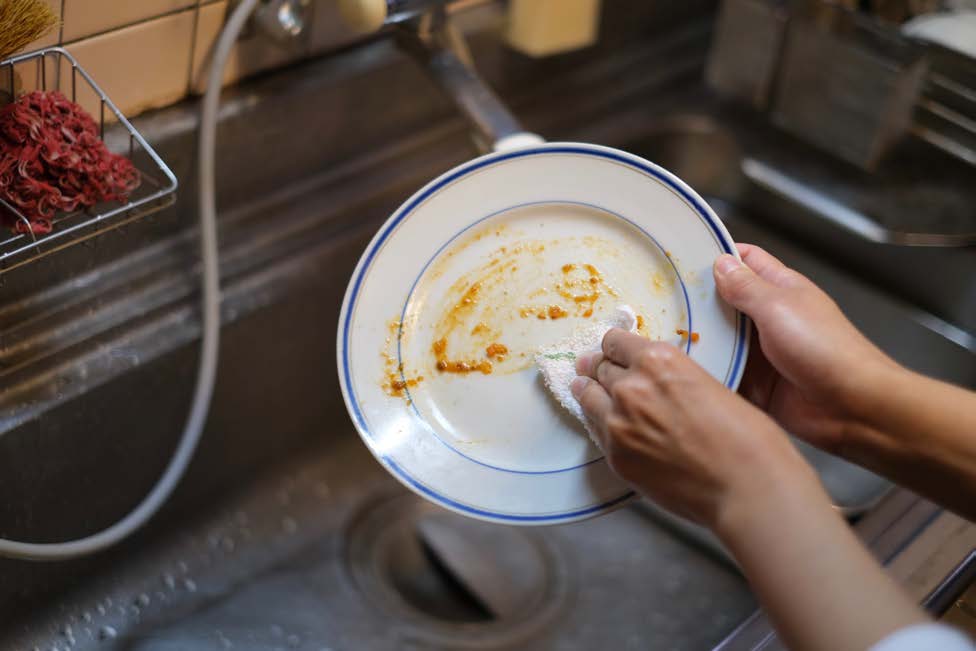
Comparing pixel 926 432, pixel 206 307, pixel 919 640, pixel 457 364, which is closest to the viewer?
pixel 919 640

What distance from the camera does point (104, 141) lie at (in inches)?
28.7

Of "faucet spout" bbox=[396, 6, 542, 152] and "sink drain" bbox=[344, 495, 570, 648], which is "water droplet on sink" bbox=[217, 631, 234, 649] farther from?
"faucet spout" bbox=[396, 6, 542, 152]

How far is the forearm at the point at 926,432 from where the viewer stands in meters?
0.55

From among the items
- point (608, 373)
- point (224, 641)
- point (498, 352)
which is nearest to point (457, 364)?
point (498, 352)

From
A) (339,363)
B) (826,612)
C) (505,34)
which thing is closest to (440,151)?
(505,34)

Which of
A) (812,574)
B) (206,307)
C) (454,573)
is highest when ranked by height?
(812,574)

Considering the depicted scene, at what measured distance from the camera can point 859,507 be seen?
0.80 metres

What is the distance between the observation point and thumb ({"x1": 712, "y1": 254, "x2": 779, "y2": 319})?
58 centimetres

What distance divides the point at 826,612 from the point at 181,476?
560 millimetres

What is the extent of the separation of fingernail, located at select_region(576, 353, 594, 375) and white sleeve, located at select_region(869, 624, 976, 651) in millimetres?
234

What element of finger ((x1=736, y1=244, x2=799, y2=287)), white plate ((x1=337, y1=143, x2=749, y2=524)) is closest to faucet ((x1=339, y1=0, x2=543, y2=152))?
white plate ((x1=337, y1=143, x2=749, y2=524))

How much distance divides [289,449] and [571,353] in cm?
41

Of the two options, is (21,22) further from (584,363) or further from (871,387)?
(871,387)

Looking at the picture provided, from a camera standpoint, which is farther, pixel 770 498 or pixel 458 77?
pixel 458 77
